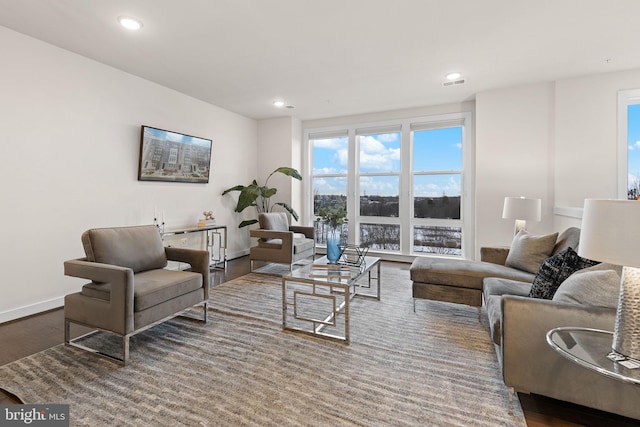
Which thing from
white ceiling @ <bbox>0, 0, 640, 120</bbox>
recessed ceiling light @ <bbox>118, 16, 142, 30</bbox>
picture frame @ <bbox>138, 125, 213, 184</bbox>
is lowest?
picture frame @ <bbox>138, 125, 213, 184</bbox>

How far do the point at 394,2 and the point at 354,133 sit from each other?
3410 millimetres

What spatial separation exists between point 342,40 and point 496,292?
8.94 ft

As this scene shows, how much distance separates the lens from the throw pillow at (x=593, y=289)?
152cm

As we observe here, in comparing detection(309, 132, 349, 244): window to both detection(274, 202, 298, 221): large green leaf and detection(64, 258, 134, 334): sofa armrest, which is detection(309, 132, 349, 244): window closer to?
detection(274, 202, 298, 221): large green leaf

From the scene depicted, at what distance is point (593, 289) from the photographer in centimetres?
157

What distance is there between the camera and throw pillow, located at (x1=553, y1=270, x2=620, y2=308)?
152 centimetres

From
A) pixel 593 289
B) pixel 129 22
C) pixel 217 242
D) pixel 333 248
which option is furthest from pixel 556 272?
pixel 217 242

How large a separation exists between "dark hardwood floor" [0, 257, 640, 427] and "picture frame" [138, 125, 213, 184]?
175 cm

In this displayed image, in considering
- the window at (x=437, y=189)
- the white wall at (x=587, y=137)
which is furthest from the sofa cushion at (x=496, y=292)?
the window at (x=437, y=189)

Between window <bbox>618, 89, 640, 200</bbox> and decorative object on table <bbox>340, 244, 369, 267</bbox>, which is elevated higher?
window <bbox>618, 89, 640, 200</bbox>

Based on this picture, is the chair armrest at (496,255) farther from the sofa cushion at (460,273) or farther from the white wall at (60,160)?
the white wall at (60,160)

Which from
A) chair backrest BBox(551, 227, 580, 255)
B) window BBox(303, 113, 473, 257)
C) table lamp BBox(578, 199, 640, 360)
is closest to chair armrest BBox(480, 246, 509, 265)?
chair backrest BBox(551, 227, 580, 255)

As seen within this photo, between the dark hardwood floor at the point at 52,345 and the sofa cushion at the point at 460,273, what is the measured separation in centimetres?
114

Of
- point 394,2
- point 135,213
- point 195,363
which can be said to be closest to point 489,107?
point 394,2
